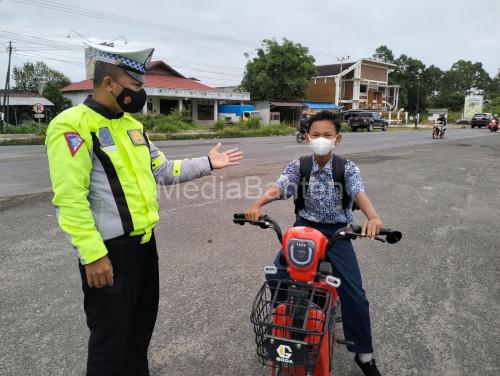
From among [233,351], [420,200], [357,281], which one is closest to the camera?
[357,281]

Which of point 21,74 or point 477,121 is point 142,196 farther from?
point 21,74

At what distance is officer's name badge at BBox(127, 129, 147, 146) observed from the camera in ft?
6.58

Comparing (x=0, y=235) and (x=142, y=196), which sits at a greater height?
(x=142, y=196)

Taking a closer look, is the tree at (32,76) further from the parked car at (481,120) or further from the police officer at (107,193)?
the police officer at (107,193)

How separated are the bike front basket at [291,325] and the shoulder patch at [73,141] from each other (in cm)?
106

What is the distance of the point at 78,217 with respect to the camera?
1750 mm

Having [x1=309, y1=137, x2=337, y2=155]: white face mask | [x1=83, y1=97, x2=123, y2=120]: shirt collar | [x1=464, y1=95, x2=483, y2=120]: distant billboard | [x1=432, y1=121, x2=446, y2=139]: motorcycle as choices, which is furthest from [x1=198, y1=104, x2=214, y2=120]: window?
[x1=464, y1=95, x2=483, y2=120]: distant billboard

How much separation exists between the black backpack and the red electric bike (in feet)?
1.42

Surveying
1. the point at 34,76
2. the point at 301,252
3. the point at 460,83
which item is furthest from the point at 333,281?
the point at 460,83

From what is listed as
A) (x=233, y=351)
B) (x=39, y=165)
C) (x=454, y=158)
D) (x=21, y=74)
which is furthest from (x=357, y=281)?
(x=21, y=74)

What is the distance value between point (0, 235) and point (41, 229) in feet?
1.56

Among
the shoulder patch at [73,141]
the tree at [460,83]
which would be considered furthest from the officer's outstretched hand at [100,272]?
the tree at [460,83]

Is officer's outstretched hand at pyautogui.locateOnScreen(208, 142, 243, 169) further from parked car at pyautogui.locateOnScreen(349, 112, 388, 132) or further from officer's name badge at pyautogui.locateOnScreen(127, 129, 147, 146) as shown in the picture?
parked car at pyautogui.locateOnScreen(349, 112, 388, 132)

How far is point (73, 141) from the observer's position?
175 centimetres
